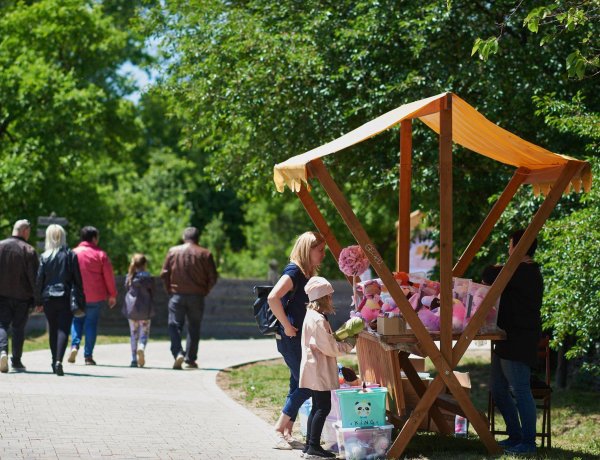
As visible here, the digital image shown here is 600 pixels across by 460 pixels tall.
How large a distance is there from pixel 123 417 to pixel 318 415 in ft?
8.40

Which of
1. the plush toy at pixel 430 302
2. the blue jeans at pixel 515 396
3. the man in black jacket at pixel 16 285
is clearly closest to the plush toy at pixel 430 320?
the plush toy at pixel 430 302

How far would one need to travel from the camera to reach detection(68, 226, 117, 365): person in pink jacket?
15.0 meters

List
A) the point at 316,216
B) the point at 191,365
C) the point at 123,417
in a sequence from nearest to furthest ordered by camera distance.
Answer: the point at 316,216
the point at 123,417
the point at 191,365

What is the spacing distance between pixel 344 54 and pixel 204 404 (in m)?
6.26

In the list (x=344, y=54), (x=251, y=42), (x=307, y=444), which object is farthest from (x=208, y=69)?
(x=307, y=444)

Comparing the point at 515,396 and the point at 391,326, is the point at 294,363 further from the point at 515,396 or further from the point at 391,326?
the point at 515,396

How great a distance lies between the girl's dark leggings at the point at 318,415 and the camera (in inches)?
326

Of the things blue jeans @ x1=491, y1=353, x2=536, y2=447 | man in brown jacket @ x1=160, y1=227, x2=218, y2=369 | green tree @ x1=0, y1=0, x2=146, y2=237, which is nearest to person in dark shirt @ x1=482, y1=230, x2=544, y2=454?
blue jeans @ x1=491, y1=353, x2=536, y2=447

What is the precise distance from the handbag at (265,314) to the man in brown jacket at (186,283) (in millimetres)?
5814

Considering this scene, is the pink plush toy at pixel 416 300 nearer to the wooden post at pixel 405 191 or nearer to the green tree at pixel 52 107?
the wooden post at pixel 405 191

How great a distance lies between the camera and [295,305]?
8.80 m

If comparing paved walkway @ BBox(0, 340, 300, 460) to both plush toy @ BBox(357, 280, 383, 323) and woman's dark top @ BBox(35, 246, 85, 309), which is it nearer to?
woman's dark top @ BBox(35, 246, 85, 309)

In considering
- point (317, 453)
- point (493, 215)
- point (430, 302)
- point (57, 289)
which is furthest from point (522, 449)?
point (57, 289)

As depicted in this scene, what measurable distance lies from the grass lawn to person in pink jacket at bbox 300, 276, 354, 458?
0.79 metres
